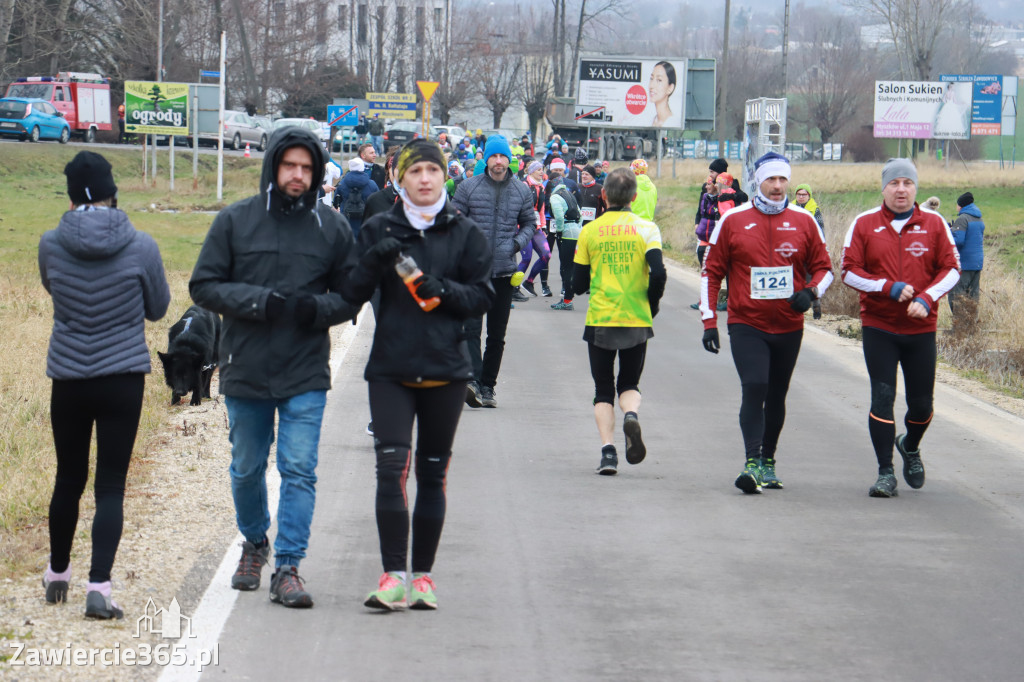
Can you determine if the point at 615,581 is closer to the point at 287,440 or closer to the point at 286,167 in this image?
the point at 287,440

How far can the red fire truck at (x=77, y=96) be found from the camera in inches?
2104

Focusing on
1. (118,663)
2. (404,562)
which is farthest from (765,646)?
(118,663)

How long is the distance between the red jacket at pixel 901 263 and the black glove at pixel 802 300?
0.27 metres

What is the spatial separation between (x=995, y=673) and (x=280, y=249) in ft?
10.4

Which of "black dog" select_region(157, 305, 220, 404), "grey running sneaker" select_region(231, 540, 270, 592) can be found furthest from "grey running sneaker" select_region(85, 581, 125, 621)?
"black dog" select_region(157, 305, 220, 404)

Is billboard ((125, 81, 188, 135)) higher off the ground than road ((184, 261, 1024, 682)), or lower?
higher

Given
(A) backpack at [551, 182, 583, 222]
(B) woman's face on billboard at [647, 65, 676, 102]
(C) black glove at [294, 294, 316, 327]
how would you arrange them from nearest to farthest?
1. (C) black glove at [294, 294, 316, 327]
2. (A) backpack at [551, 182, 583, 222]
3. (B) woman's face on billboard at [647, 65, 676, 102]

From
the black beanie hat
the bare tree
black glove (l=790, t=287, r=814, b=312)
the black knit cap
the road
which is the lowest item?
the road

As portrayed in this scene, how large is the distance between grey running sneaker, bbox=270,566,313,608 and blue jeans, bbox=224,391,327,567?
0.15 ft

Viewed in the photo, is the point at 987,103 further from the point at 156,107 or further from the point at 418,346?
the point at 418,346

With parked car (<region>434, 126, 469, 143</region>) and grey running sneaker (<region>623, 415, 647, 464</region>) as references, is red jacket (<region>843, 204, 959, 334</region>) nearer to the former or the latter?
grey running sneaker (<region>623, 415, 647, 464</region>)

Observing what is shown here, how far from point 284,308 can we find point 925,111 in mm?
60621

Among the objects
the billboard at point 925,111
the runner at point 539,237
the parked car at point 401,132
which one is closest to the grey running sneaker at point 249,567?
the runner at point 539,237

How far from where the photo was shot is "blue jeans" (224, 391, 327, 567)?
553 centimetres
